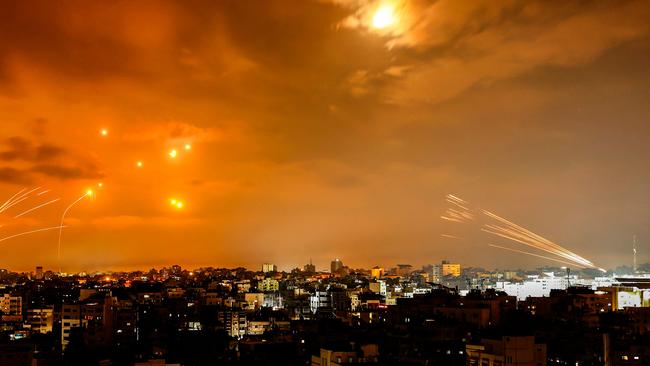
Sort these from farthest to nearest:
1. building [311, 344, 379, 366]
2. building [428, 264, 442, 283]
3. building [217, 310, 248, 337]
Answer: building [428, 264, 442, 283]
building [217, 310, 248, 337]
building [311, 344, 379, 366]

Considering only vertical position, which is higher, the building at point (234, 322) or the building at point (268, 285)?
the building at point (268, 285)

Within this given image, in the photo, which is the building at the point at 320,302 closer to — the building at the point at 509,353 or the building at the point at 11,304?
the building at the point at 11,304

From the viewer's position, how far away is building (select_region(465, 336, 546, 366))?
10.4 meters

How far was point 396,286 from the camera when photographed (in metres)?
37.6

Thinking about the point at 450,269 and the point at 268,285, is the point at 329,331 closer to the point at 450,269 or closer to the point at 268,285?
the point at 268,285

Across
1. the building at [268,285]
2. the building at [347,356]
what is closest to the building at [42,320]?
the building at [347,356]

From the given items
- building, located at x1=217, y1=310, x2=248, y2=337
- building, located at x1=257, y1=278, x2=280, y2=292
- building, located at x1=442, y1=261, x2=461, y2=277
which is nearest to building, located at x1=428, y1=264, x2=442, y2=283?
building, located at x1=442, y1=261, x2=461, y2=277

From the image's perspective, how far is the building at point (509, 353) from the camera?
34.0 feet

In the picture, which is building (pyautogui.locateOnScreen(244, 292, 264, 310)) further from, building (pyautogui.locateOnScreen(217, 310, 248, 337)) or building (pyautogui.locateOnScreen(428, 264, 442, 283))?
building (pyautogui.locateOnScreen(428, 264, 442, 283))

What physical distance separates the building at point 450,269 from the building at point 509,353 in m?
47.8

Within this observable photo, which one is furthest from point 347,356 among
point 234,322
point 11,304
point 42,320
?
point 11,304

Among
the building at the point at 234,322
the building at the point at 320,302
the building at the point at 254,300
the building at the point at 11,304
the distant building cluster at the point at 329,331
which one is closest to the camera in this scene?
the distant building cluster at the point at 329,331

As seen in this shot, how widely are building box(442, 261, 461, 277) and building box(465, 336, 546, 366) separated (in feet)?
157

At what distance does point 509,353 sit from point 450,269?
49939 millimetres
